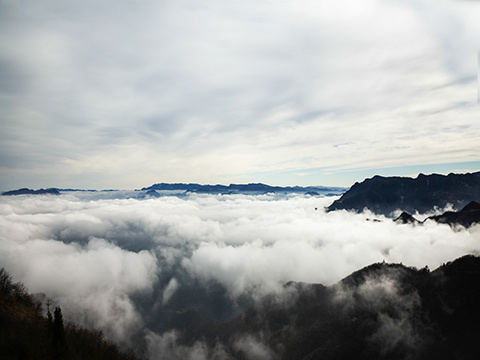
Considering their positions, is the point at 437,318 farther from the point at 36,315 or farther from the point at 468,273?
the point at 36,315

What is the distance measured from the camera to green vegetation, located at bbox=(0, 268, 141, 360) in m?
25.8

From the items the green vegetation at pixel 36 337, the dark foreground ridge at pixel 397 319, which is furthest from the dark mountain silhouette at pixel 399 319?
the green vegetation at pixel 36 337

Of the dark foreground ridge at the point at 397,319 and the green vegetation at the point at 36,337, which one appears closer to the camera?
the green vegetation at the point at 36,337

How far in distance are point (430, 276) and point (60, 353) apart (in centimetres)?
21817

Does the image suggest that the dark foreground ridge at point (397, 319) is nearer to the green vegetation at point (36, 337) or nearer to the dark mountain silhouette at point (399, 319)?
the dark mountain silhouette at point (399, 319)

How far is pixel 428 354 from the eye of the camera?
13175cm

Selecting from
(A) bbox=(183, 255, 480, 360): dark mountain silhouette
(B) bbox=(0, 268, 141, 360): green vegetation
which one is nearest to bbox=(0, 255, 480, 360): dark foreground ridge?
(A) bbox=(183, 255, 480, 360): dark mountain silhouette

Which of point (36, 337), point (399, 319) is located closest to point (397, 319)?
point (399, 319)

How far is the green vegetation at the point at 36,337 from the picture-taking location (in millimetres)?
25781

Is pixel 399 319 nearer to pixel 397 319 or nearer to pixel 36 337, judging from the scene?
pixel 397 319

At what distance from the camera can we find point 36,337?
30.0 m

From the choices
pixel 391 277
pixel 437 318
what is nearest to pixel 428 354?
pixel 437 318

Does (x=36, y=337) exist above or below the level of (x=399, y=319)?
above

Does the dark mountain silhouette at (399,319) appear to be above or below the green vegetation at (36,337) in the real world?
below
